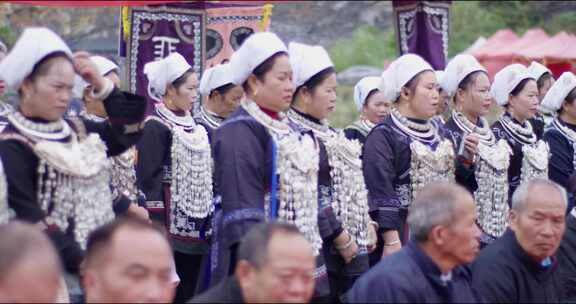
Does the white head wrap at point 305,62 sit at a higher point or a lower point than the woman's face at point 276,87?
higher

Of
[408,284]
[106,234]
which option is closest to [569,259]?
[408,284]

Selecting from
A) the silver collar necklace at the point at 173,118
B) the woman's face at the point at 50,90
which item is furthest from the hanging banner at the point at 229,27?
the woman's face at the point at 50,90

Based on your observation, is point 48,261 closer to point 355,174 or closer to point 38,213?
point 38,213

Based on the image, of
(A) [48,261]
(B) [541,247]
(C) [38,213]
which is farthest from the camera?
(B) [541,247]

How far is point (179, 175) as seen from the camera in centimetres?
638

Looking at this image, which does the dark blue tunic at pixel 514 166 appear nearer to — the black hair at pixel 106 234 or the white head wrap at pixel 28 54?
the white head wrap at pixel 28 54

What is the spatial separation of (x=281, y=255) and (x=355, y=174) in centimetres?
221

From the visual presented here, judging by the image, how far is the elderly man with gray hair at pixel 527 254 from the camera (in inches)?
184

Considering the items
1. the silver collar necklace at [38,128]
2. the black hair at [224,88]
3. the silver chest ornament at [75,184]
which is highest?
the black hair at [224,88]

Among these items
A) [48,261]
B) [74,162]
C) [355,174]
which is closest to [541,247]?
[355,174]

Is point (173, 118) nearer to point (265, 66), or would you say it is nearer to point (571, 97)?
Answer: point (265, 66)

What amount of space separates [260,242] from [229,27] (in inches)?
222

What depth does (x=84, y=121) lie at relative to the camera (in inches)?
187

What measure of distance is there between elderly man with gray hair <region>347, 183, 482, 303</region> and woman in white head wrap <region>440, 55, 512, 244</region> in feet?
Result: 7.48
